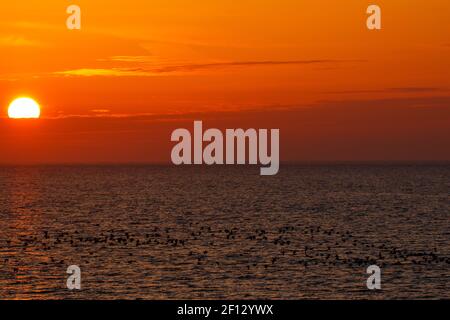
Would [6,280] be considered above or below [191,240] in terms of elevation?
below

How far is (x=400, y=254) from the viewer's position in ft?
309

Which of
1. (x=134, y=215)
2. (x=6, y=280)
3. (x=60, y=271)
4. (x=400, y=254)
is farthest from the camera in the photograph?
(x=134, y=215)

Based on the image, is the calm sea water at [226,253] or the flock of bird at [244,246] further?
the flock of bird at [244,246]

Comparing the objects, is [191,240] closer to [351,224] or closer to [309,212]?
[351,224]

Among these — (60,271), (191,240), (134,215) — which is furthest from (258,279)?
(134,215)

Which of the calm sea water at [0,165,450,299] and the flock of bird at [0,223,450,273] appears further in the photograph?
the flock of bird at [0,223,450,273]

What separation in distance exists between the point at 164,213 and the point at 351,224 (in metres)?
→ 46.3

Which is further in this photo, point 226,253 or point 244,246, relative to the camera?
point 244,246

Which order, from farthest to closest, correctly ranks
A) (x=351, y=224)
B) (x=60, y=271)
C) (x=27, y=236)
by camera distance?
(x=351, y=224) < (x=27, y=236) < (x=60, y=271)

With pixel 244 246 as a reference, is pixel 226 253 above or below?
below
